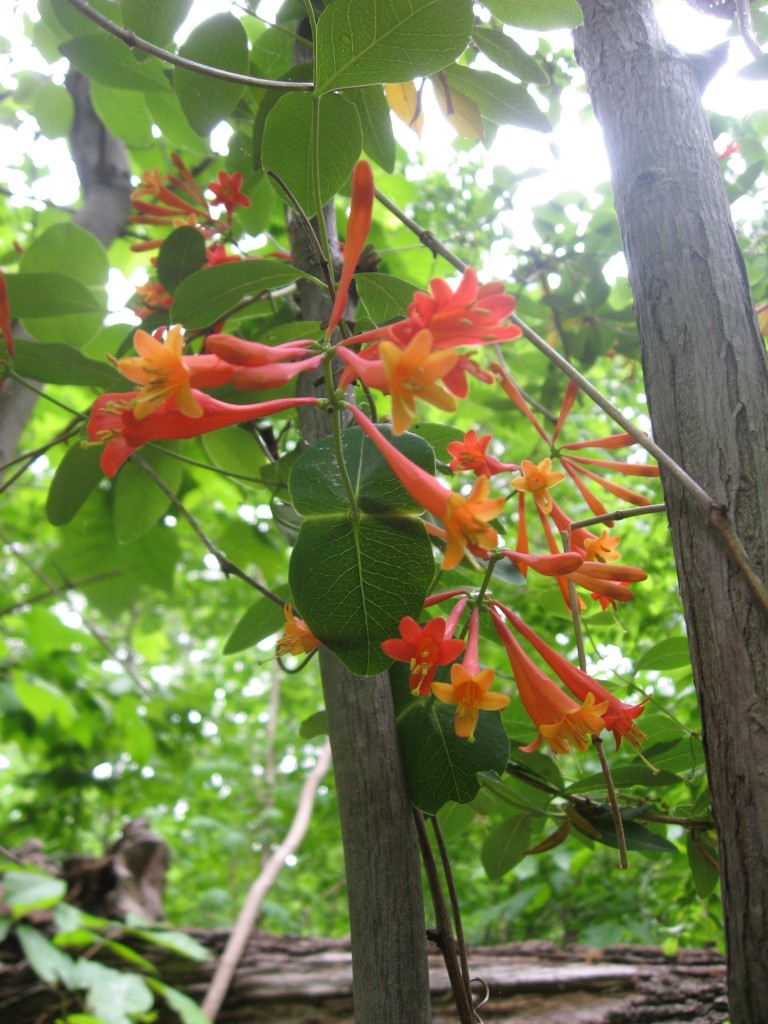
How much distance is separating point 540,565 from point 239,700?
3.50 m

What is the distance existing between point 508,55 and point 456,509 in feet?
1.86

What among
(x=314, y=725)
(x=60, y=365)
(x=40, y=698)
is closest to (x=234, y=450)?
(x=60, y=365)

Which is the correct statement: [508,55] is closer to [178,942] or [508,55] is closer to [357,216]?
[357,216]

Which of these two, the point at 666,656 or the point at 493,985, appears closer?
the point at 666,656

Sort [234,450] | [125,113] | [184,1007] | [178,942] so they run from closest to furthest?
1. [234,450]
2. [125,113]
3. [184,1007]
4. [178,942]

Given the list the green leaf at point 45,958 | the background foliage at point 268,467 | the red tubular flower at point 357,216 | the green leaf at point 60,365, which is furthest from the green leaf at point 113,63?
the green leaf at point 45,958

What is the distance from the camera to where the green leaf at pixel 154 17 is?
80 centimetres

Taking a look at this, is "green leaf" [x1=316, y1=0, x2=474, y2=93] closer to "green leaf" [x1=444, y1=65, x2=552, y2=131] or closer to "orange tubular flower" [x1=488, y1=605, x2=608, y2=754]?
"green leaf" [x1=444, y1=65, x2=552, y2=131]

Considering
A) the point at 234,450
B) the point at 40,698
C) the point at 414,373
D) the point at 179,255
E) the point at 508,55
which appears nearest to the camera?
the point at 414,373

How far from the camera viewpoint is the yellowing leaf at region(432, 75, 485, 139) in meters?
0.85

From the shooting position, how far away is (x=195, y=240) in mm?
879

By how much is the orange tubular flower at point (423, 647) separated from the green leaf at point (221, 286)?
0.29 meters

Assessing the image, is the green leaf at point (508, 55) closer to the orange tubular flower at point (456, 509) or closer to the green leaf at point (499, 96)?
the green leaf at point (499, 96)

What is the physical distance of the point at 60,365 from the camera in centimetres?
87
